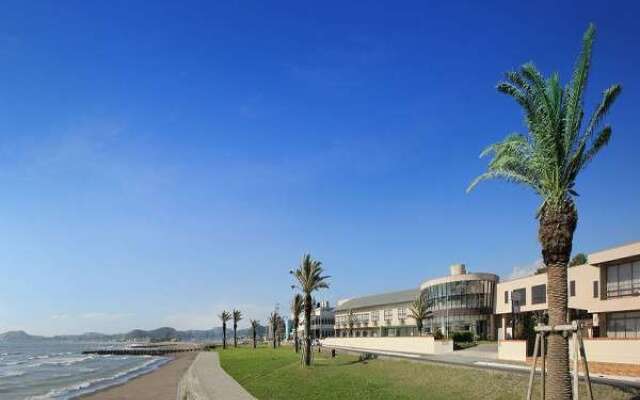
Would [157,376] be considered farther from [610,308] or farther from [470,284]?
[610,308]

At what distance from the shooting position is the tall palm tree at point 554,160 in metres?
19.0

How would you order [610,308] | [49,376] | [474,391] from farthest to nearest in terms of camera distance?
[49,376] < [610,308] < [474,391]

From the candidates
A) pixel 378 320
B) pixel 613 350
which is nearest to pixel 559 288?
pixel 613 350

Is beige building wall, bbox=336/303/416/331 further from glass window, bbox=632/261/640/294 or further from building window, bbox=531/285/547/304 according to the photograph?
glass window, bbox=632/261/640/294

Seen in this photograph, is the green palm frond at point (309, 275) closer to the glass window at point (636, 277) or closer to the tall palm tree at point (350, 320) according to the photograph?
the glass window at point (636, 277)

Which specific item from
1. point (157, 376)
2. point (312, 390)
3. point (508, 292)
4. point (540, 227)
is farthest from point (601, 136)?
point (157, 376)

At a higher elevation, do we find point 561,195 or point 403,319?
point 561,195

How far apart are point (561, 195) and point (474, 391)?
11.9 m

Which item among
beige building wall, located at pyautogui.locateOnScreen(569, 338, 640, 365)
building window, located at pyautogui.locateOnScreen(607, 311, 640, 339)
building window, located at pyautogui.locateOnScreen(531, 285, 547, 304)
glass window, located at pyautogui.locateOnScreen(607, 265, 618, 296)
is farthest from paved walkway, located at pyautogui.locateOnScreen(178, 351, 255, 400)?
building window, located at pyautogui.locateOnScreen(531, 285, 547, 304)

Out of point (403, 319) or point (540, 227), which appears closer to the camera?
point (540, 227)

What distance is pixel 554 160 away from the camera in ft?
64.8

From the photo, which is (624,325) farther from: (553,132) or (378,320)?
(378,320)

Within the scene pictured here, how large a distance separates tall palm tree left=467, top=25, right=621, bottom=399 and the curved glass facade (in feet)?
233

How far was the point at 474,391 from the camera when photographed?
90.2 ft
